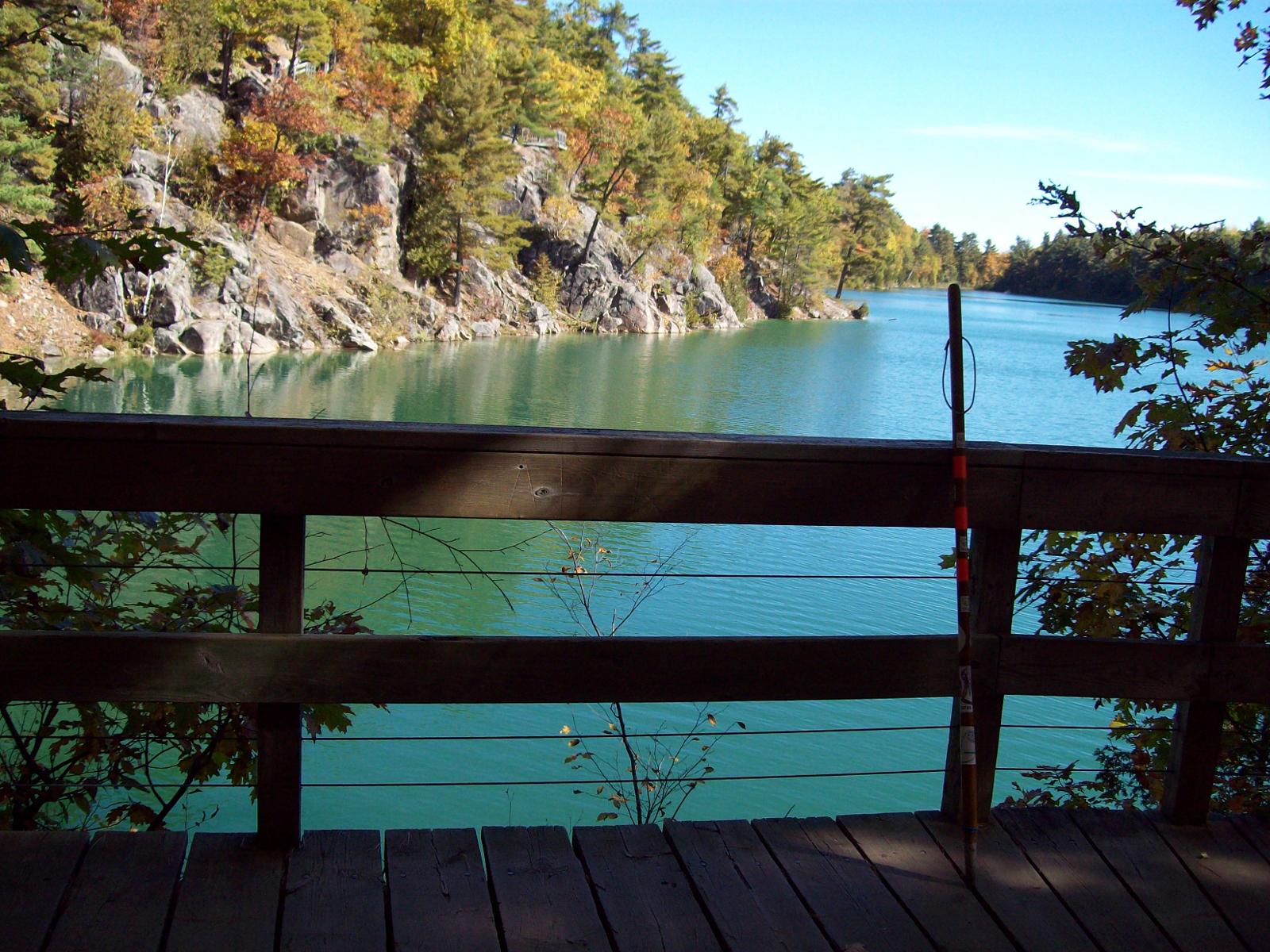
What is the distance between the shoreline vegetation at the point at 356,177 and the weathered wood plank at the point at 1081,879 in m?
18.7

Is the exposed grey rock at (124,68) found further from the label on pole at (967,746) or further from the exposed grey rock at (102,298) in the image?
the label on pole at (967,746)

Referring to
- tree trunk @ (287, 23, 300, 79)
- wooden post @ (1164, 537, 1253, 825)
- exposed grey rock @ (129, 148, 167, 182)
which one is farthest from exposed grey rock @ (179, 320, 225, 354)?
wooden post @ (1164, 537, 1253, 825)

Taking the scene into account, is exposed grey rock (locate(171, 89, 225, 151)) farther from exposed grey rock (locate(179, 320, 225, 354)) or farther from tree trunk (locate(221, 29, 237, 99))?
exposed grey rock (locate(179, 320, 225, 354))

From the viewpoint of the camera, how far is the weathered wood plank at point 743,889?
1.87 m

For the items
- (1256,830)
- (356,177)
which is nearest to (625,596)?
(1256,830)

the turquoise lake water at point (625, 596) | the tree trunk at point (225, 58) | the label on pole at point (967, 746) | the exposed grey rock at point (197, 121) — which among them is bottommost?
the turquoise lake water at point (625, 596)

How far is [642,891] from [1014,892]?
70 cm

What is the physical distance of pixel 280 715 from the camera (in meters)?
2.01

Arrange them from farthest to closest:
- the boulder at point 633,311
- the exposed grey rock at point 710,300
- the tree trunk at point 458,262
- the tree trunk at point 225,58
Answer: the exposed grey rock at point 710,300, the boulder at point 633,311, the tree trunk at point 458,262, the tree trunk at point 225,58

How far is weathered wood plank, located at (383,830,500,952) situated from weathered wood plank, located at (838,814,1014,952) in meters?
0.75

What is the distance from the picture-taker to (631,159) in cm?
4944

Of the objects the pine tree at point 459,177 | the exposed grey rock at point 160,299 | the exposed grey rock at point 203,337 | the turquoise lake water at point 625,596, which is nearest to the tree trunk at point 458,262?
→ the pine tree at point 459,177

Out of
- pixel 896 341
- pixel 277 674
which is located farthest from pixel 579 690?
pixel 896 341

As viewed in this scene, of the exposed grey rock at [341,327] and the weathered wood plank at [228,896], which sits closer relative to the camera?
the weathered wood plank at [228,896]
